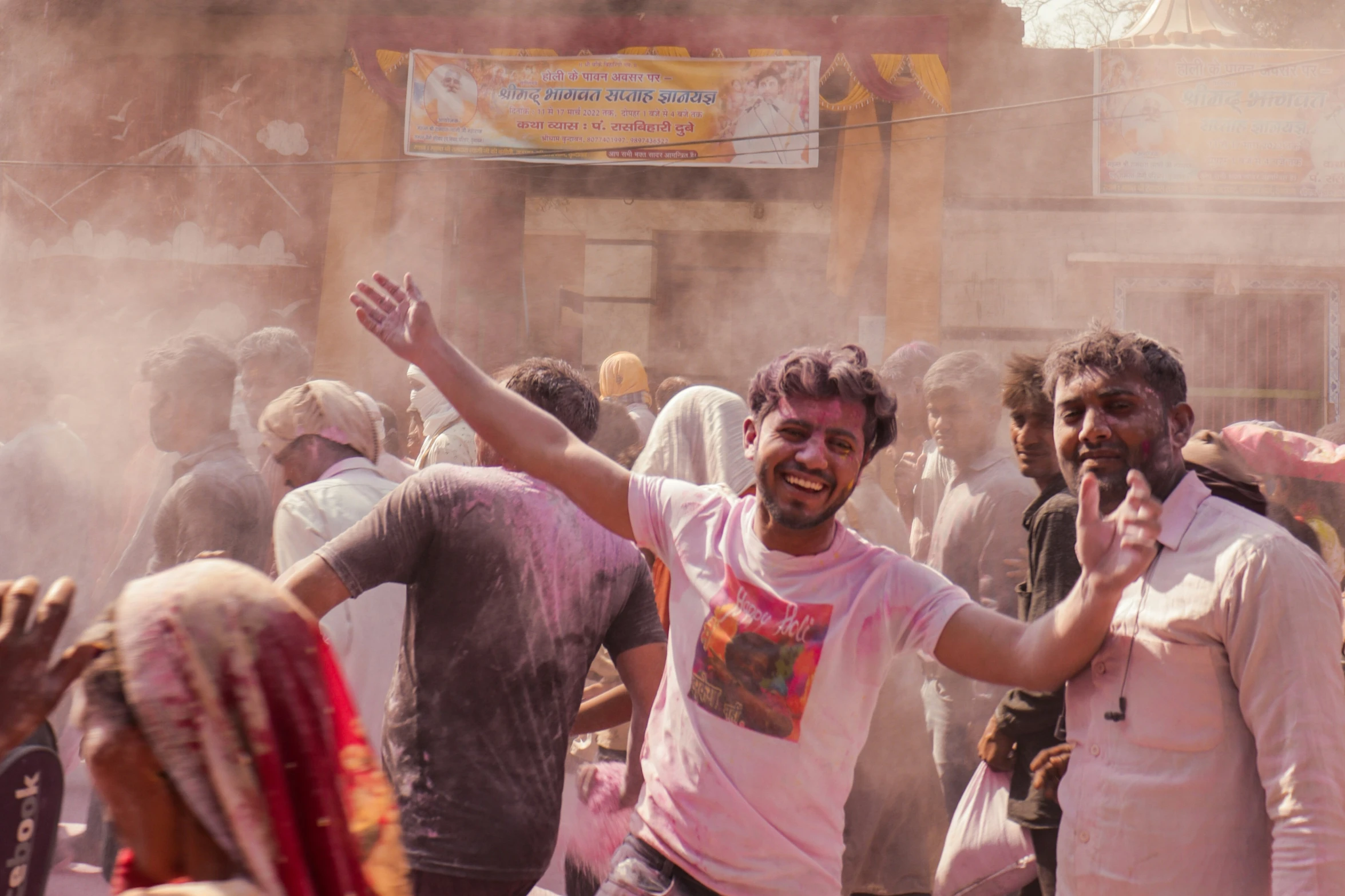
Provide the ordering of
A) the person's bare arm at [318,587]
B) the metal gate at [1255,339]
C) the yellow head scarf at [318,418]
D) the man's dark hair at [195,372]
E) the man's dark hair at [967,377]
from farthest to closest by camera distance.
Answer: the metal gate at [1255,339] < the man's dark hair at [967,377] < the man's dark hair at [195,372] < the yellow head scarf at [318,418] < the person's bare arm at [318,587]

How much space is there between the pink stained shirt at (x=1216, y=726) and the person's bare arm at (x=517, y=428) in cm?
99

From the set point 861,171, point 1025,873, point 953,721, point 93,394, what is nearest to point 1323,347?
point 861,171

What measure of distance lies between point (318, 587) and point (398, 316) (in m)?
0.64

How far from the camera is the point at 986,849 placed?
2.95 meters

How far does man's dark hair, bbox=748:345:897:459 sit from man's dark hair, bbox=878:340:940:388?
3473 mm

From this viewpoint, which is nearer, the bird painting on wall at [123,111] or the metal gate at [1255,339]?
the metal gate at [1255,339]

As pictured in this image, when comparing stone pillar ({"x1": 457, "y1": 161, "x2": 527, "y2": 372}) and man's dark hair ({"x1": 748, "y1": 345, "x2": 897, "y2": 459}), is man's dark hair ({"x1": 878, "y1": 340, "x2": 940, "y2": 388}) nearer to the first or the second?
man's dark hair ({"x1": 748, "y1": 345, "x2": 897, "y2": 459})

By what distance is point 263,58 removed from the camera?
40.0 feet

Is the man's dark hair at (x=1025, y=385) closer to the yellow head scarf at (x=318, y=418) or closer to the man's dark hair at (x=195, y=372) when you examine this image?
the yellow head scarf at (x=318, y=418)

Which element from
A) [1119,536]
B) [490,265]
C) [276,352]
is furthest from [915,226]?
[1119,536]

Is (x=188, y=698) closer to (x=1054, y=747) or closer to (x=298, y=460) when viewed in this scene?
(x=1054, y=747)

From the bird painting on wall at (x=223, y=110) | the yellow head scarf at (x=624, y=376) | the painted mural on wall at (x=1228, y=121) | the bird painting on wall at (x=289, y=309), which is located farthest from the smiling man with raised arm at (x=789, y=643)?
the bird painting on wall at (x=223, y=110)

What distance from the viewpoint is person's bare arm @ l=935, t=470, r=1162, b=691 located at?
1928 millimetres

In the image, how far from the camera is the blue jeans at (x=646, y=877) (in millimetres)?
2215
